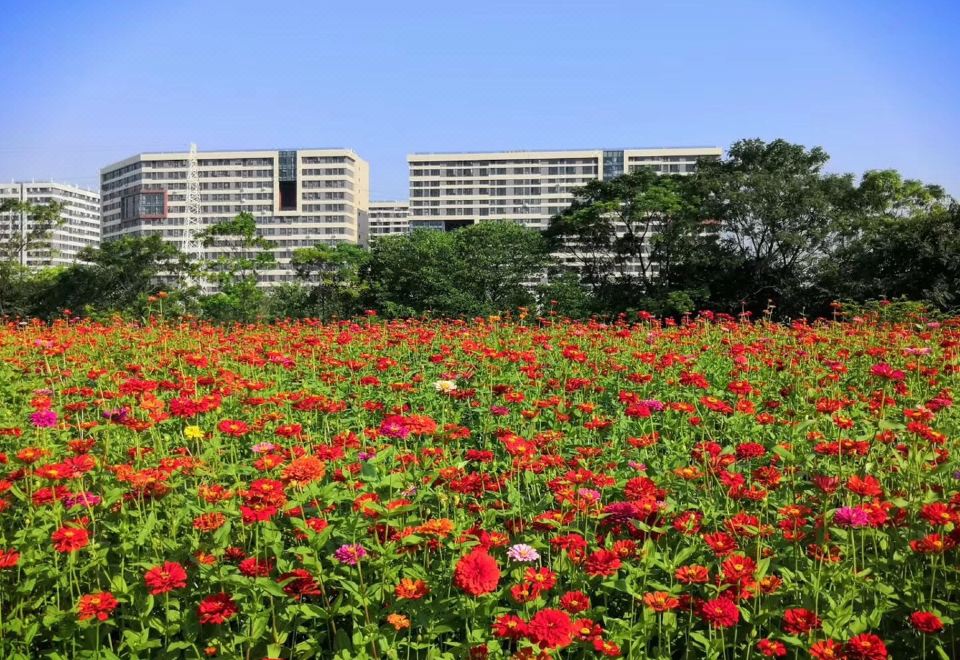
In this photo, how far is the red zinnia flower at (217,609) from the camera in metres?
1.88

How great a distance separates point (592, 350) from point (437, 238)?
24.4m

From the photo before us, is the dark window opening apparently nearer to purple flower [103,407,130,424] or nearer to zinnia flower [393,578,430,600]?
purple flower [103,407,130,424]

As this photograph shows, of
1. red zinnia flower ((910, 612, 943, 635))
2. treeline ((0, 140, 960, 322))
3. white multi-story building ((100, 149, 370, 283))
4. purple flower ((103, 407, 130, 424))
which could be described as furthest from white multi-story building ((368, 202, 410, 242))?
red zinnia flower ((910, 612, 943, 635))

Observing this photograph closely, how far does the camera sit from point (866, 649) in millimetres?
1626

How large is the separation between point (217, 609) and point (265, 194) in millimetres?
103597

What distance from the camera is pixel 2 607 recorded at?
7.66ft

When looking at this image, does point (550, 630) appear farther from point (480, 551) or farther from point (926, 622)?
point (926, 622)

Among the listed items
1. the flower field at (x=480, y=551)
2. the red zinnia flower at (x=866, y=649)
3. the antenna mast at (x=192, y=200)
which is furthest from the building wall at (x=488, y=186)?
the red zinnia flower at (x=866, y=649)

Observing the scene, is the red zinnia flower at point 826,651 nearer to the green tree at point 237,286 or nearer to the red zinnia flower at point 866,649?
the red zinnia flower at point 866,649

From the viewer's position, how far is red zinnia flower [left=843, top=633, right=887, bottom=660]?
1.62 metres

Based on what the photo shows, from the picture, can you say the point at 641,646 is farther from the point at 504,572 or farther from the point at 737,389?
the point at 737,389

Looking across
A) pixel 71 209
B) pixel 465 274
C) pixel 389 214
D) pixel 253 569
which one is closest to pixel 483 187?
pixel 389 214

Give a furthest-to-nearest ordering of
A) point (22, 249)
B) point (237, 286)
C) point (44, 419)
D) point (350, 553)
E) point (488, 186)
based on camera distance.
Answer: point (488, 186), point (22, 249), point (237, 286), point (44, 419), point (350, 553)

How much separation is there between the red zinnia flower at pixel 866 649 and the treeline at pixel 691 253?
56.4 feet
